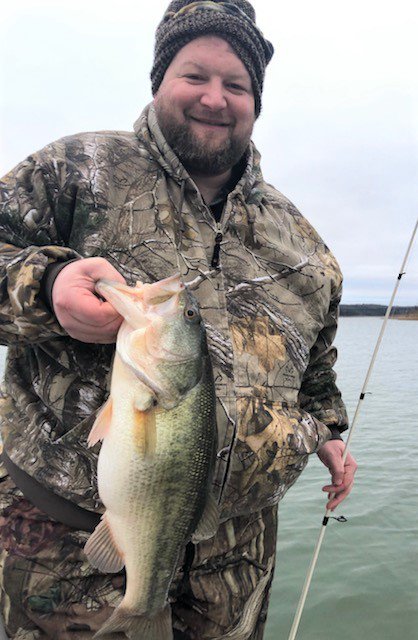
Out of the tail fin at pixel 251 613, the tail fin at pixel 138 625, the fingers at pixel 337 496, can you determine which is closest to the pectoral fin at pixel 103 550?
the tail fin at pixel 138 625

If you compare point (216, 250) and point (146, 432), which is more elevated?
point (216, 250)

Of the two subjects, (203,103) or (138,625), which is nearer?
(138,625)

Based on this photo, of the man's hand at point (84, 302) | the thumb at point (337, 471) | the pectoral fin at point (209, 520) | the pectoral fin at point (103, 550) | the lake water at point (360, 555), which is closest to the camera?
the man's hand at point (84, 302)

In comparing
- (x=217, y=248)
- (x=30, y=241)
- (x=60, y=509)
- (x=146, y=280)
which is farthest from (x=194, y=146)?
(x=60, y=509)

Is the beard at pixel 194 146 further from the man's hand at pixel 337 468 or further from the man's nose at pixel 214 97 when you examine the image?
the man's hand at pixel 337 468

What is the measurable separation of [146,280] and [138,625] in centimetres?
133

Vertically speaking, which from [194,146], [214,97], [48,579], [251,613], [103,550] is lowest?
[251,613]

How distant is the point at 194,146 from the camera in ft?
A: 8.42

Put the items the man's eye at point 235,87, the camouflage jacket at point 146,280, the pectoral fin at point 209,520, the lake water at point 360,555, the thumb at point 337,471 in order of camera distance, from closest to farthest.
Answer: the pectoral fin at point 209,520, the camouflage jacket at point 146,280, the man's eye at point 235,87, the thumb at point 337,471, the lake water at point 360,555

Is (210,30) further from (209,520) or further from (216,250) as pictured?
(209,520)

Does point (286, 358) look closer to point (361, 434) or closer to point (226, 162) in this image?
point (226, 162)

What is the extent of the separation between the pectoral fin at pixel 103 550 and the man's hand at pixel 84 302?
0.67 metres

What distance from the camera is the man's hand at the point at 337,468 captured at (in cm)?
316

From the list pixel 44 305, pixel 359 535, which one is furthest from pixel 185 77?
pixel 359 535
